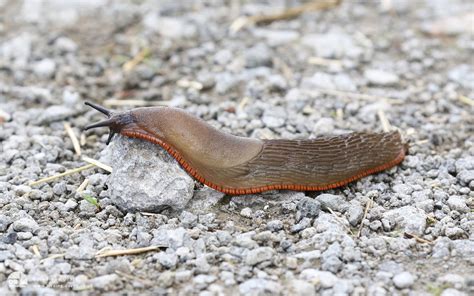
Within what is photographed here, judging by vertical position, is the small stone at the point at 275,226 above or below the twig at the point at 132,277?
below

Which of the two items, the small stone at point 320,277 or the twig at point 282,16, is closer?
the small stone at point 320,277

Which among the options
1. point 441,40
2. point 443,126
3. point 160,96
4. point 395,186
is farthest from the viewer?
point 441,40

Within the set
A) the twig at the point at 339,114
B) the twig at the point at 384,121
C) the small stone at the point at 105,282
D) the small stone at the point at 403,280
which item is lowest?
the twig at the point at 384,121

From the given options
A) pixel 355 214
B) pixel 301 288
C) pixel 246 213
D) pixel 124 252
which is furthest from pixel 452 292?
pixel 124 252

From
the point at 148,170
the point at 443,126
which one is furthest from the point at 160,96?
the point at 443,126

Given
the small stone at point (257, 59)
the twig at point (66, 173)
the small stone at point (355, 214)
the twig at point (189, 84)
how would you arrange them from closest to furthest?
the small stone at point (355, 214), the twig at point (66, 173), the twig at point (189, 84), the small stone at point (257, 59)

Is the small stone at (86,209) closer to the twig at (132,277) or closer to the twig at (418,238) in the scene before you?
the twig at (132,277)

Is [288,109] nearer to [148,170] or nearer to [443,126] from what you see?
[443,126]

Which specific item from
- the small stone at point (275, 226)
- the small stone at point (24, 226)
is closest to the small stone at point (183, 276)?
the small stone at point (275, 226)
